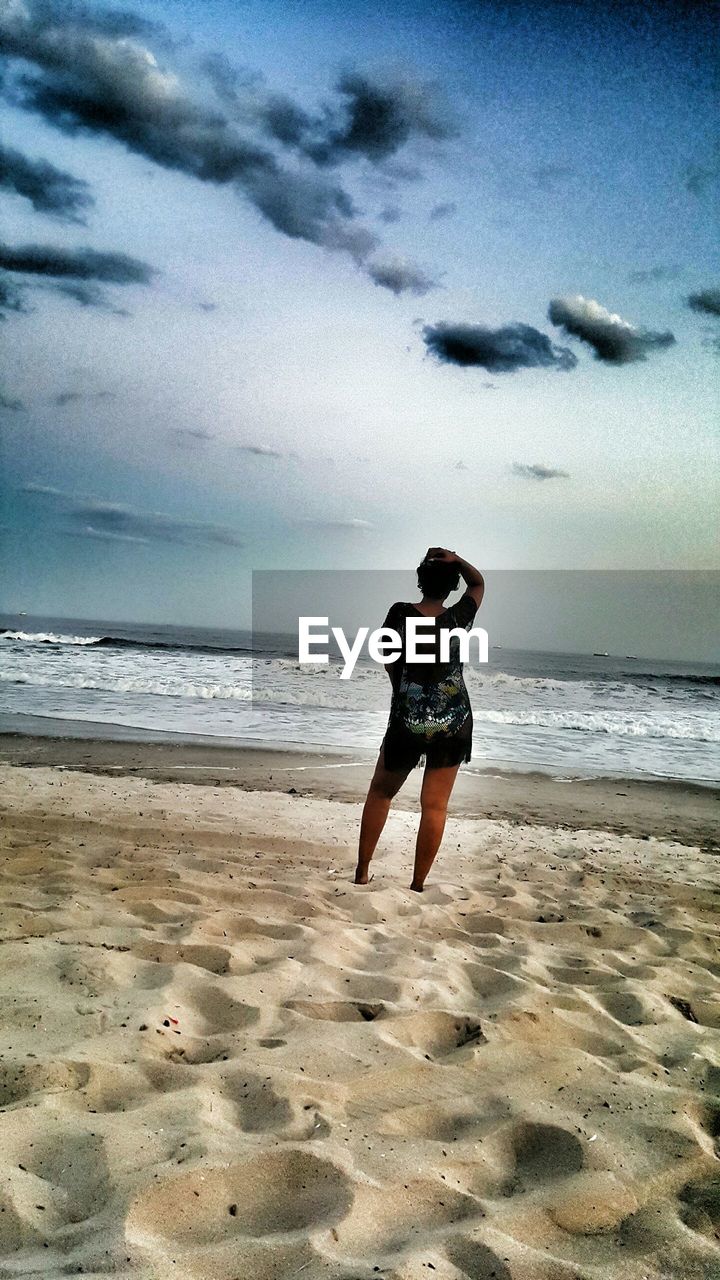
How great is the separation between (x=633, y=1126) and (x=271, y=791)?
6006 millimetres

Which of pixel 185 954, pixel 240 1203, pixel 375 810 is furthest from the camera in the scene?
pixel 375 810

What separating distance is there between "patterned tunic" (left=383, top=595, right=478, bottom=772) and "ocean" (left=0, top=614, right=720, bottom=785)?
5661 millimetres

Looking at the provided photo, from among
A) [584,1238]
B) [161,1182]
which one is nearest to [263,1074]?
[161,1182]

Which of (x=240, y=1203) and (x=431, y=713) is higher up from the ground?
(x=431, y=713)

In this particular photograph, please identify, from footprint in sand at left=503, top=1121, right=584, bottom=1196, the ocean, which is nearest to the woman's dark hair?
footprint in sand at left=503, top=1121, right=584, bottom=1196

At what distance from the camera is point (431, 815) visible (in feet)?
14.8

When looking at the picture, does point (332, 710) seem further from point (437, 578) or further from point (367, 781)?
point (437, 578)

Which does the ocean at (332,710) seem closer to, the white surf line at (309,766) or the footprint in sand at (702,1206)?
the white surf line at (309,766)

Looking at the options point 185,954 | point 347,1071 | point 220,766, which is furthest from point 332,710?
point 347,1071

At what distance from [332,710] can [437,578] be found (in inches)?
444

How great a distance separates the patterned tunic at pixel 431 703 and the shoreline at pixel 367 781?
3114mm

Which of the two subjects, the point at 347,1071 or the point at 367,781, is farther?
the point at 367,781

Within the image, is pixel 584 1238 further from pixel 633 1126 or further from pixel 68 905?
pixel 68 905

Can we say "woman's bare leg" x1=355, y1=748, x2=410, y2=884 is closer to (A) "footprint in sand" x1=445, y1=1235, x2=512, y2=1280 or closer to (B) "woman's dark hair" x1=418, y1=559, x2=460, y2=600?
(B) "woman's dark hair" x1=418, y1=559, x2=460, y2=600
